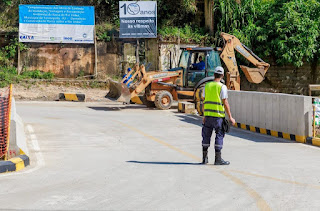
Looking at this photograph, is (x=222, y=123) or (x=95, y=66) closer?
(x=222, y=123)

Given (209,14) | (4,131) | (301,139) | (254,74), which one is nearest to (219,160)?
(4,131)

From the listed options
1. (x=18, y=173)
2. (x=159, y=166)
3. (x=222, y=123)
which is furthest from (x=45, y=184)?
(x=222, y=123)

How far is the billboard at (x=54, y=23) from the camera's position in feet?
106

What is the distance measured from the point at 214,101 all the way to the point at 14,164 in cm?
390

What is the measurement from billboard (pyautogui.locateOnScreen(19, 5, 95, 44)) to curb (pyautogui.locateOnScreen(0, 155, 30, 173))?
22.7 metres

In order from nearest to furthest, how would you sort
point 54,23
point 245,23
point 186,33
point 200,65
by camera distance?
point 200,65
point 54,23
point 245,23
point 186,33

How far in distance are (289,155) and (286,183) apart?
11.2 feet

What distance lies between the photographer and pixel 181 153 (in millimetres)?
12602

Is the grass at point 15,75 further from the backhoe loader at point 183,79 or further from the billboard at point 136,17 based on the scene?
the backhoe loader at point 183,79

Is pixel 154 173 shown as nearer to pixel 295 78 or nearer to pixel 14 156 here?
pixel 14 156

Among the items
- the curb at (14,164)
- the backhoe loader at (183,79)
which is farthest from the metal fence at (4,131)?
the backhoe loader at (183,79)

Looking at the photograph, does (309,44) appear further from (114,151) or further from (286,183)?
(286,183)

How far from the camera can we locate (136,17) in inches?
1329

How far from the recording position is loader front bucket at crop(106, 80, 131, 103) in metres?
23.7
